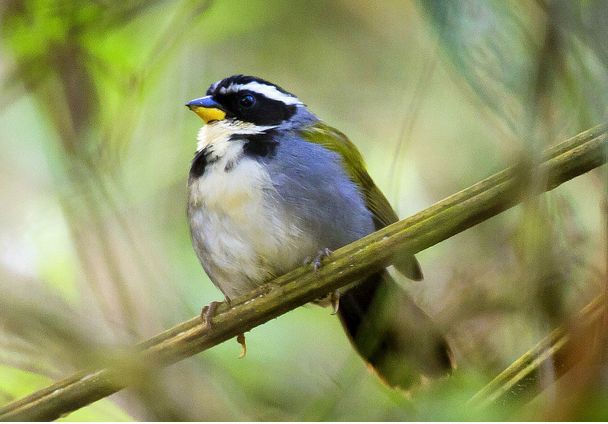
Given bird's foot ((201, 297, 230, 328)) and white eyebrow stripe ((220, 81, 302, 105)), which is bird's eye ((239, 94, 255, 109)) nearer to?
white eyebrow stripe ((220, 81, 302, 105))

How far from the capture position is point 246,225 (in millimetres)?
2305

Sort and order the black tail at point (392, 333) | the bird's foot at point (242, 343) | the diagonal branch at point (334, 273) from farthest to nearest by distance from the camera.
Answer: the bird's foot at point (242, 343), the black tail at point (392, 333), the diagonal branch at point (334, 273)

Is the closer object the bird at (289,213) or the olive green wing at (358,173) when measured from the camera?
the bird at (289,213)

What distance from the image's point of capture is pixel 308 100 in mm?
2789

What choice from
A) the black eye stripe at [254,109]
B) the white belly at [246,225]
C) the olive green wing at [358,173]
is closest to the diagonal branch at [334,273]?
the white belly at [246,225]

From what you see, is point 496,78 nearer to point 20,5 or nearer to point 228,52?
point 228,52

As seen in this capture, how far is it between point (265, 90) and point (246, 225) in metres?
0.43

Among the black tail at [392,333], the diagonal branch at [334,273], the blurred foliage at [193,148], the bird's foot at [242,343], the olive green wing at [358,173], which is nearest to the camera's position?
the diagonal branch at [334,273]

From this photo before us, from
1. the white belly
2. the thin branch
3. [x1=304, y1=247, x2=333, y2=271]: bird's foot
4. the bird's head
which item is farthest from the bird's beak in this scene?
the thin branch

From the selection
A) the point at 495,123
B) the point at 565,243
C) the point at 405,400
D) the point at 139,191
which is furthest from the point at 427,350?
the point at 139,191

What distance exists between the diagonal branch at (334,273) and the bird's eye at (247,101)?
55 cm

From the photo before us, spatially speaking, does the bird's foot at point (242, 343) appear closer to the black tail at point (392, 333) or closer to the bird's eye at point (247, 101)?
the black tail at point (392, 333)

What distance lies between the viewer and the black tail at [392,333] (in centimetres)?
220

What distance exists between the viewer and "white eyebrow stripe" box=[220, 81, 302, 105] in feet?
8.27
